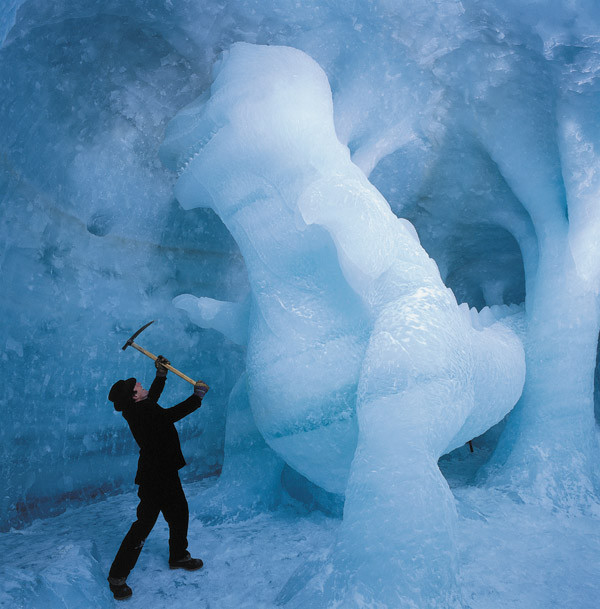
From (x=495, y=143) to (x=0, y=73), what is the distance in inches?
98.1

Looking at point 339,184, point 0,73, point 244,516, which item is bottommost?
point 244,516

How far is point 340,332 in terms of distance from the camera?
89.4 inches

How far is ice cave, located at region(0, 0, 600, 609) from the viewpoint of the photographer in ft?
6.05

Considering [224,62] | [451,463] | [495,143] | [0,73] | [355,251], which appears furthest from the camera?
[451,463]

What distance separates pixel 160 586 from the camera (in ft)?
5.98

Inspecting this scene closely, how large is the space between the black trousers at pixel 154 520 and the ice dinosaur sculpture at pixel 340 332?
1.79ft

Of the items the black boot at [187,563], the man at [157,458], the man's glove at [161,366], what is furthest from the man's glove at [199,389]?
the black boot at [187,563]

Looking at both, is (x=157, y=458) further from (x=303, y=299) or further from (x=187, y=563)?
(x=303, y=299)

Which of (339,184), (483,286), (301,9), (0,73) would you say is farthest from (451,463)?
(0,73)

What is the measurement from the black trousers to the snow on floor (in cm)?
8

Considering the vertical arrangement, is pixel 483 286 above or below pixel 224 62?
below

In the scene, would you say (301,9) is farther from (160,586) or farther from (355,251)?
(160,586)

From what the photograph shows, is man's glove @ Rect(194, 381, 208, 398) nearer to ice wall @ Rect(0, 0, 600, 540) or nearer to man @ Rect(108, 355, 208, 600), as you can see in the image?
man @ Rect(108, 355, 208, 600)

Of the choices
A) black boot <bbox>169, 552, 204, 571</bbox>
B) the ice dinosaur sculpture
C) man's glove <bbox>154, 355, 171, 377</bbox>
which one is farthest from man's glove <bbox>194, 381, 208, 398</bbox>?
black boot <bbox>169, 552, 204, 571</bbox>
